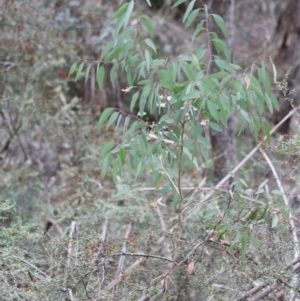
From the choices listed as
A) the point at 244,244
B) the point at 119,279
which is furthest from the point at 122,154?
the point at 119,279

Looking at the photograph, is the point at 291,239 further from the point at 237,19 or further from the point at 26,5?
the point at 237,19

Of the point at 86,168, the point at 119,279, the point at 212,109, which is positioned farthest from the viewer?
the point at 86,168

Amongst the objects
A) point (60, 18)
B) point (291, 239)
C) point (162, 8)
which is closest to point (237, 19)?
point (162, 8)

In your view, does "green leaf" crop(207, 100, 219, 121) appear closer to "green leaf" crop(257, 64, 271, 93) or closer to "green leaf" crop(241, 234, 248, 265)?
"green leaf" crop(257, 64, 271, 93)

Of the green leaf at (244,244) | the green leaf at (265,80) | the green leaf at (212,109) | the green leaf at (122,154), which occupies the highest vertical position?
the green leaf at (265,80)

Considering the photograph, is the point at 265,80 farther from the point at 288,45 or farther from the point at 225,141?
the point at 288,45

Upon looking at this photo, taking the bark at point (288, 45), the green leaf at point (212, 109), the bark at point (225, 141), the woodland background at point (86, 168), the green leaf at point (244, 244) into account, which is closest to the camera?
the green leaf at point (212, 109)

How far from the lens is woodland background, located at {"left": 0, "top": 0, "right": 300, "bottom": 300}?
2.53 m

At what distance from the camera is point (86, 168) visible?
4812 mm

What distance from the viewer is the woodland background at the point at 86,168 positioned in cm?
253

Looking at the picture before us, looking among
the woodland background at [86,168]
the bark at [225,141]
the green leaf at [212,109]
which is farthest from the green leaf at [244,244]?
the bark at [225,141]

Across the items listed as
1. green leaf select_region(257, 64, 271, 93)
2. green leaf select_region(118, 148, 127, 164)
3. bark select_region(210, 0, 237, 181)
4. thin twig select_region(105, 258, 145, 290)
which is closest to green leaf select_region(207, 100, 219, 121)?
green leaf select_region(257, 64, 271, 93)

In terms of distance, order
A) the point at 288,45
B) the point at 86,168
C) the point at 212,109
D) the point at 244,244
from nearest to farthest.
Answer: the point at 212,109 < the point at 244,244 < the point at 86,168 < the point at 288,45

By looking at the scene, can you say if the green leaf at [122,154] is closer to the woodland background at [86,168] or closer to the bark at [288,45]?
the woodland background at [86,168]
